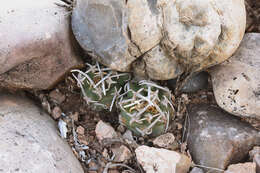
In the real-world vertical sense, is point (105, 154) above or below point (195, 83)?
below

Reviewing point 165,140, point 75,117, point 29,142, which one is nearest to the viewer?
point 29,142

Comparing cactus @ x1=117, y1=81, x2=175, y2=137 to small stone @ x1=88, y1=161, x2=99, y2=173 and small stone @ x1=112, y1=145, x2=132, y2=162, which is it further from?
small stone @ x1=88, y1=161, x2=99, y2=173

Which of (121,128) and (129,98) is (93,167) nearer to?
(121,128)

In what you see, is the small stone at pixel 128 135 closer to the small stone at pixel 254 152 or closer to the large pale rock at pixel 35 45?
the large pale rock at pixel 35 45

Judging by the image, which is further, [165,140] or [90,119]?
[90,119]

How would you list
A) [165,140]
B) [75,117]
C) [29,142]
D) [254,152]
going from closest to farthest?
1. [29,142]
2. [254,152]
3. [165,140]
4. [75,117]

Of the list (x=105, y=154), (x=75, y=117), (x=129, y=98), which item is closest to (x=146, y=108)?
(x=129, y=98)

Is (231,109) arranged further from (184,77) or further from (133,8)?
(133,8)
